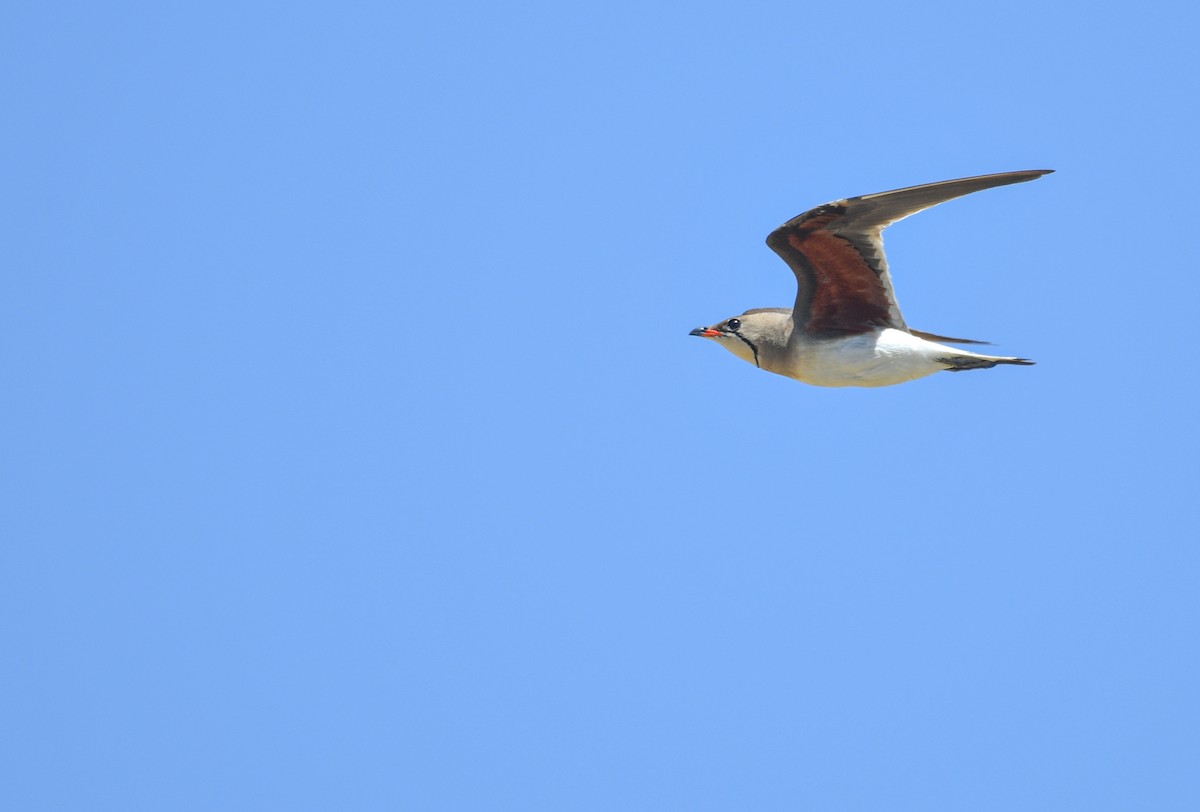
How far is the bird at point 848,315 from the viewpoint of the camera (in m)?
12.7

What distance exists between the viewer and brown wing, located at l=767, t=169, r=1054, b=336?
1238 cm

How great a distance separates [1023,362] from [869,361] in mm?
1667

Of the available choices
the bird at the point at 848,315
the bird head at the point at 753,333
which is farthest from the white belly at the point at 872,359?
the bird head at the point at 753,333

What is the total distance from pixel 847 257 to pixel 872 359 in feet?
3.65

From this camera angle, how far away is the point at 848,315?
1371cm

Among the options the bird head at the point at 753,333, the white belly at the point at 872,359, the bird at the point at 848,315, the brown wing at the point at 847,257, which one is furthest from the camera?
the bird head at the point at 753,333

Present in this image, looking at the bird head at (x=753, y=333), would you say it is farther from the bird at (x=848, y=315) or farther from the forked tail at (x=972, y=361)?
the forked tail at (x=972, y=361)

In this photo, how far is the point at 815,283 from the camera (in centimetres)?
1354

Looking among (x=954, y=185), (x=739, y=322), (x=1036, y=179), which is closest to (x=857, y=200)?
(x=954, y=185)

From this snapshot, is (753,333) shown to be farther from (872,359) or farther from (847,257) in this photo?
(847,257)

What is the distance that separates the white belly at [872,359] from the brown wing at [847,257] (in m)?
0.17

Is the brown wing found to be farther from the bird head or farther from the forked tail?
the forked tail

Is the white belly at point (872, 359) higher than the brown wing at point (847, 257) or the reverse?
the reverse

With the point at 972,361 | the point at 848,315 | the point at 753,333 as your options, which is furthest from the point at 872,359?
the point at 753,333
